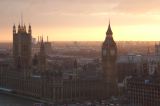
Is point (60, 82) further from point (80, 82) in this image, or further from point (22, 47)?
point (22, 47)

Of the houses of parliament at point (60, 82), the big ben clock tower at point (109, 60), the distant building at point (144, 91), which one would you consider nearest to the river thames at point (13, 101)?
the houses of parliament at point (60, 82)

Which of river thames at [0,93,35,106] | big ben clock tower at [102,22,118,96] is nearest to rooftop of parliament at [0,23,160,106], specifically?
big ben clock tower at [102,22,118,96]

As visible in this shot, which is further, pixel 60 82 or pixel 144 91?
pixel 60 82

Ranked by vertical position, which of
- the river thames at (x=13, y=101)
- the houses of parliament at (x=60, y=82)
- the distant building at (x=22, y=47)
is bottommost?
the river thames at (x=13, y=101)

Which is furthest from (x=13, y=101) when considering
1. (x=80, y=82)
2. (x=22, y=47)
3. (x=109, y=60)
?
(x=22, y=47)

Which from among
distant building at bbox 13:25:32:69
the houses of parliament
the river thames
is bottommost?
the river thames

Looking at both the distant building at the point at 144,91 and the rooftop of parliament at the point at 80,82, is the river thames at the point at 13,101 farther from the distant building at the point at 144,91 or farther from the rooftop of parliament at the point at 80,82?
the distant building at the point at 144,91

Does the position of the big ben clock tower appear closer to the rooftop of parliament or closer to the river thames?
the rooftop of parliament

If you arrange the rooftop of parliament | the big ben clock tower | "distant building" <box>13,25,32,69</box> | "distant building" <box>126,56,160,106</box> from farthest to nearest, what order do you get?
1. "distant building" <box>13,25,32,69</box>
2. the big ben clock tower
3. the rooftop of parliament
4. "distant building" <box>126,56,160,106</box>
